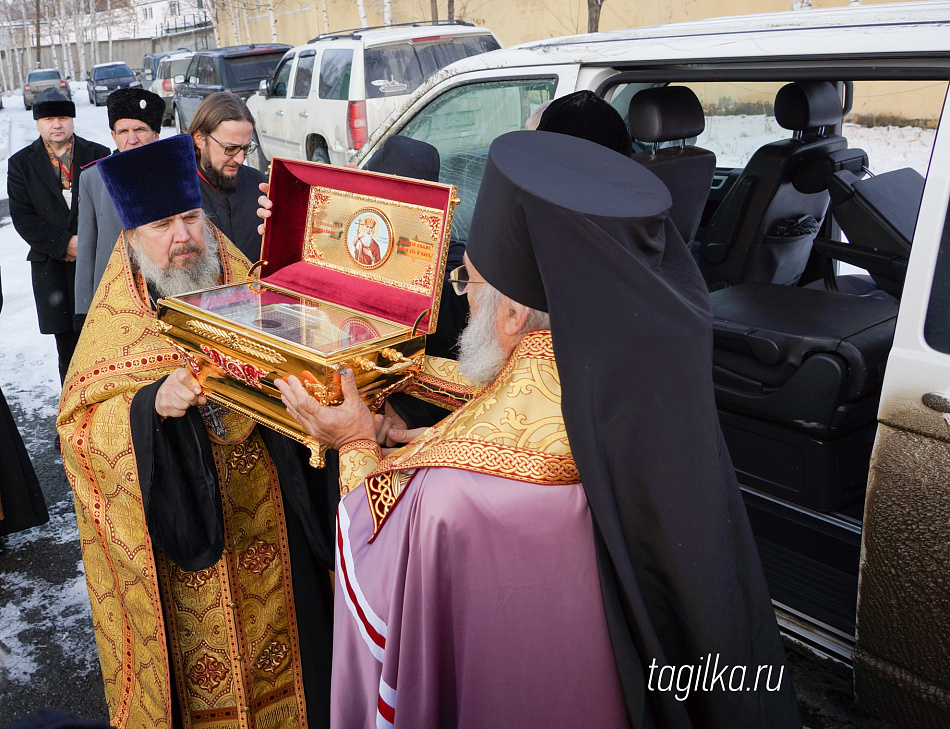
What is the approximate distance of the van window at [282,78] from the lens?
1205 centimetres

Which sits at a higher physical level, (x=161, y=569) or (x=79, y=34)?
(x=79, y=34)

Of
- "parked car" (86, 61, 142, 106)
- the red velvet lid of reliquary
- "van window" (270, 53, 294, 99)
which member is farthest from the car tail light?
"parked car" (86, 61, 142, 106)

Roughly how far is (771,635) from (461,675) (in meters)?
0.58

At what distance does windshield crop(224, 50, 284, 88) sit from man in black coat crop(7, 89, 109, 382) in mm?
11206

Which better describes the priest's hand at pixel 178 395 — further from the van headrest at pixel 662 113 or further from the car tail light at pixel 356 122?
the car tail light at pixel 356 122

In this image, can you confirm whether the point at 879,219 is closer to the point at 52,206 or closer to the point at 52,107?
the point at 52,206

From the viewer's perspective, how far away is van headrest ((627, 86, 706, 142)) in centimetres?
332

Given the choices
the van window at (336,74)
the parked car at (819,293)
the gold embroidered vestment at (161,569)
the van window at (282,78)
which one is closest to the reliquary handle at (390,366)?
the gold embroidered vestment at (161,569)

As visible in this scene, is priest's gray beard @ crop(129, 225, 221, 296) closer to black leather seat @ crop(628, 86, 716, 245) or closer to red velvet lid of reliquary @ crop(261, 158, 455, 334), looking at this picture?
red velvet lid of reliquary @ crop(261, 158, 455, 334)

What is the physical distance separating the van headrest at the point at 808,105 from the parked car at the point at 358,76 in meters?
6.59

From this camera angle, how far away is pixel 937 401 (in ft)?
6.40

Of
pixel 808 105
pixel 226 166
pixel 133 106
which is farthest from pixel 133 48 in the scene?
pixel 808 105

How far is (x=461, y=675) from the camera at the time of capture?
147 centimetres

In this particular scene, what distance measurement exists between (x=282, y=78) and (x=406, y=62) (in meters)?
2.93
